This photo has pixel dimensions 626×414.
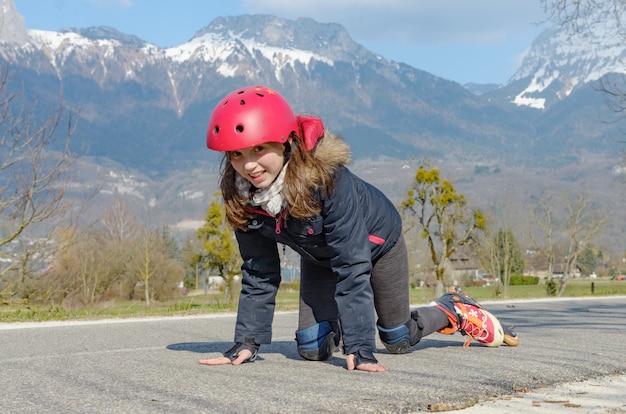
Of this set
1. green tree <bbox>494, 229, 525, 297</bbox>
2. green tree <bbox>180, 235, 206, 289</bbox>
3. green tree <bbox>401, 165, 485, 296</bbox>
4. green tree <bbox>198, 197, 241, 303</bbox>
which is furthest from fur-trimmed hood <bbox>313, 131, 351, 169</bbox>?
green tree <bbox>180, 235, 206, 289</bbox>

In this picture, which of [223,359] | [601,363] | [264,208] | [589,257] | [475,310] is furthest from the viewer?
[589,257]

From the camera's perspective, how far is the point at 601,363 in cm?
474

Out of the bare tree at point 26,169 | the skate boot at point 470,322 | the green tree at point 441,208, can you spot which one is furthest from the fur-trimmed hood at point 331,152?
the green tree at point 441,208

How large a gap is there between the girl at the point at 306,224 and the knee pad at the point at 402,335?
84 mm

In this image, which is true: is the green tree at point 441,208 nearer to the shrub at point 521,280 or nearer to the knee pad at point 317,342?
the knee pad at point 317,342

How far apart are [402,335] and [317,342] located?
1.97ft

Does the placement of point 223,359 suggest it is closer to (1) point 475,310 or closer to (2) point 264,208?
(2) point 264,208

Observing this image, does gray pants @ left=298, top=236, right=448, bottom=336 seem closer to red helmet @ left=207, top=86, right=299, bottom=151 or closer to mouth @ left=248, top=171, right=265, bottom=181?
mouth @ left=248, top=171, right=265, bottom=181

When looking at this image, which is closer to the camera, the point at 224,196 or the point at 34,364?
the point at 224,196

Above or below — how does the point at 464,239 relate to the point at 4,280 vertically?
above

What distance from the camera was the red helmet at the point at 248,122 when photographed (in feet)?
12.3

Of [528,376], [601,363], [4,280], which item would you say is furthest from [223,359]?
[4,280]

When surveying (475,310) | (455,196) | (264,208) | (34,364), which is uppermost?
(455,196)

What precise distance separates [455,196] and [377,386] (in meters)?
33.6
